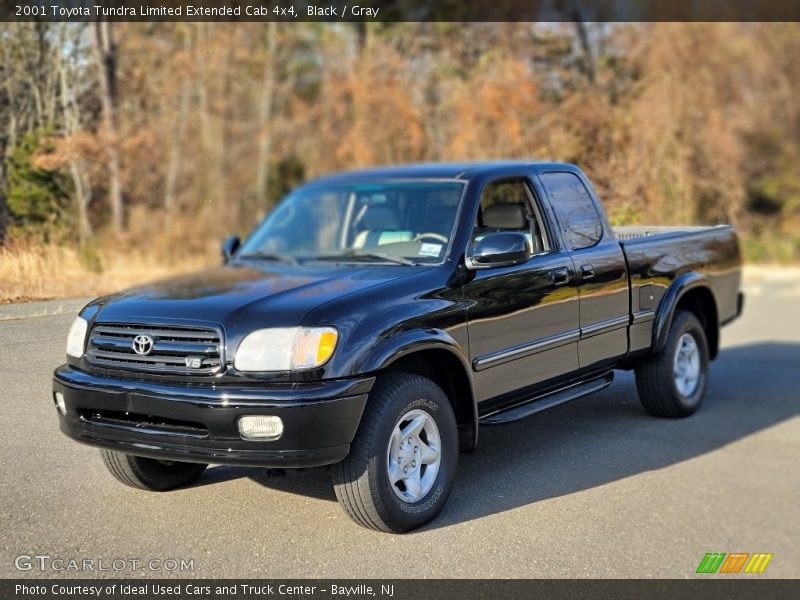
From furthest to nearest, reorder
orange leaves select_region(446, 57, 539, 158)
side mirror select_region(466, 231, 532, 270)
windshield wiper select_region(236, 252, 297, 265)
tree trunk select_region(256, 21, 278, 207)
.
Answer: tree trunk select_region(256, 21, 278, 207)
orange leaves select_region(446, 57, 539, 158)
windshield wiper select_region(236, 252, 297, 265)
side mirror select_region(466, 231, 532, 270)

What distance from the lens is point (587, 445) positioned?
654 centimetres

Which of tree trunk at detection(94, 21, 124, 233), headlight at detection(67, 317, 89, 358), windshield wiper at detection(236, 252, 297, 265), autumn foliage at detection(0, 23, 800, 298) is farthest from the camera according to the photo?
tree trunk at detection(94, 21, 124, 233)

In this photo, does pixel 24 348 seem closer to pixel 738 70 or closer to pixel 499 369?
pixel 499 369

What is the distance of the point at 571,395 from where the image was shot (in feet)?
19.7

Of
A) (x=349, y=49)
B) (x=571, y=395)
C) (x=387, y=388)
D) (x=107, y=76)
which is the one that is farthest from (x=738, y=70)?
(x=387, y=388)

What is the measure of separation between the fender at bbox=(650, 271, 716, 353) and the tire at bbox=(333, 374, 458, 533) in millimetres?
2683

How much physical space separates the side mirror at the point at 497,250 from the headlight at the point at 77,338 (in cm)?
210

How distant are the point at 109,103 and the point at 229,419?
6798 mm

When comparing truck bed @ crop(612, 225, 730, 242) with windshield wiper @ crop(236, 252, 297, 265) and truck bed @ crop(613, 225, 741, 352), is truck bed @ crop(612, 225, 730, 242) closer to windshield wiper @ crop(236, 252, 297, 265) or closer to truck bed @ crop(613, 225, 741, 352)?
truck bed @ crop(613, 225, 741, 352)

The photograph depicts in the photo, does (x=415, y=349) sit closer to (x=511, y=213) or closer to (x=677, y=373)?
(x=511, y=213)

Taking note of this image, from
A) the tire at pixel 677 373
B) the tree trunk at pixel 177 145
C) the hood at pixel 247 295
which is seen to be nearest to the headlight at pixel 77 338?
the hood at pixel 247 295

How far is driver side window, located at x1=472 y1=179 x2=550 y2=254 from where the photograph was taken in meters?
6.14

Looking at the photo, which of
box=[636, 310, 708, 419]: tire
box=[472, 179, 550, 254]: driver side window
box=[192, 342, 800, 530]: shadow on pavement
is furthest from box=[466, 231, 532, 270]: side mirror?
box=[636, 310, 708, 419]: tire
